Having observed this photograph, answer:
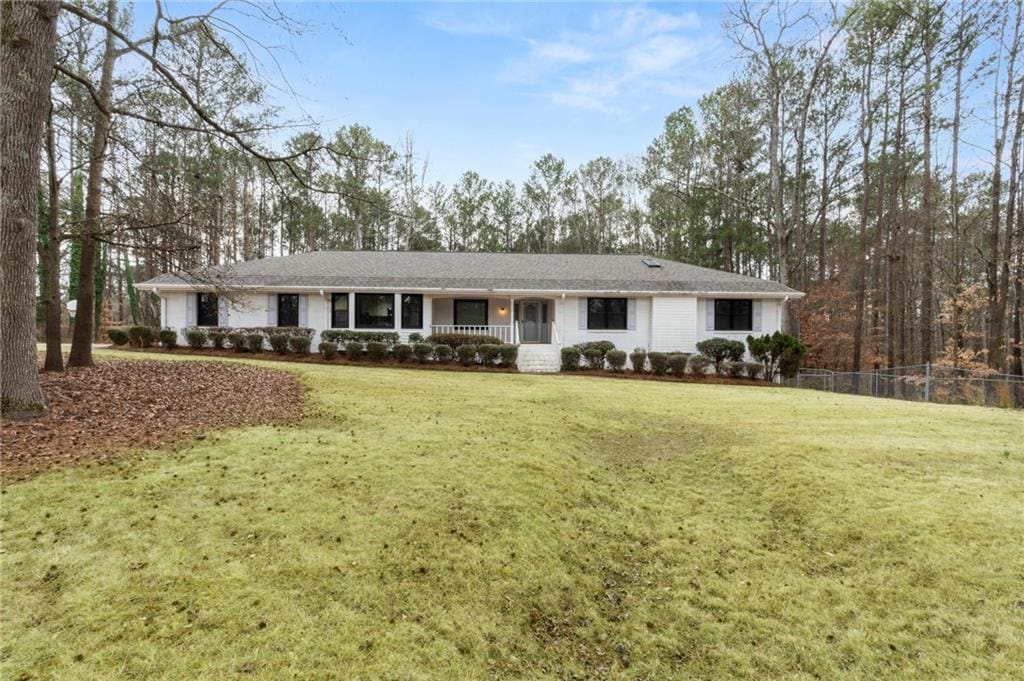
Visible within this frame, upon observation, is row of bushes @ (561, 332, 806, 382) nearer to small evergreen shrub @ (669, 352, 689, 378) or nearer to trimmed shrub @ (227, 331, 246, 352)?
small evergreen shrub @ (669, 352, 689, 378)

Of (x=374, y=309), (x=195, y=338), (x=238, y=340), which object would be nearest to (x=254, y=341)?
(x=238, y=340)

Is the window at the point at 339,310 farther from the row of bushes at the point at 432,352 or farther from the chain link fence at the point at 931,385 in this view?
the chain link fence at the point at 931,385

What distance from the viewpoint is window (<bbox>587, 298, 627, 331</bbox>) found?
61.1 feet

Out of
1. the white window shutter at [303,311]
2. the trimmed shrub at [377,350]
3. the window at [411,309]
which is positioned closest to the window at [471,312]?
the window at [411,309]

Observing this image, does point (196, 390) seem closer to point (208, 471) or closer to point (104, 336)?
point (208, 471)

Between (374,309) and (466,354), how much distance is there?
5.31 metres

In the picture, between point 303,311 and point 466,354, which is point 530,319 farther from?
point 303,311

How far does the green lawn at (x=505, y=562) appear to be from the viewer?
277 cm

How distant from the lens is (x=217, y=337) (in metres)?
16.6

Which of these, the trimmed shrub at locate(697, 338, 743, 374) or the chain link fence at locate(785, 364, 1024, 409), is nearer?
the chain link fence at locate(785, 364, 1024, 409)

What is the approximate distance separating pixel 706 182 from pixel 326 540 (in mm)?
32700

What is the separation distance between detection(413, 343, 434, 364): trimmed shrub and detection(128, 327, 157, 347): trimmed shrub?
9.69m

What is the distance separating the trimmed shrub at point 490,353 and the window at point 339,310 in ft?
21.0

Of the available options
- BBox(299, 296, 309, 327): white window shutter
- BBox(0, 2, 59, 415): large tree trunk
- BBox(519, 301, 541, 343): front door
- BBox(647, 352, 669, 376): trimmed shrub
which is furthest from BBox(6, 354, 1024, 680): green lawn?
BBox(519, 301, 541, 343): front door
